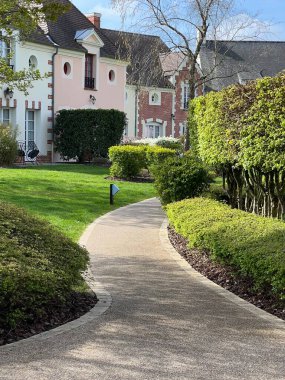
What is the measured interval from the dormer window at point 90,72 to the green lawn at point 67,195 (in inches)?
419

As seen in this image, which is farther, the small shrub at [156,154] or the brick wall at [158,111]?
the brick wall at [158,111]

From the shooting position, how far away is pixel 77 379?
436 centimetres

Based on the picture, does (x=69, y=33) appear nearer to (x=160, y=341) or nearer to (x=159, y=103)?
(x=159, y=103)

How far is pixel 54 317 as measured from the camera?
5.80 metres

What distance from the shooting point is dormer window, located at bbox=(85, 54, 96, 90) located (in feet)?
103

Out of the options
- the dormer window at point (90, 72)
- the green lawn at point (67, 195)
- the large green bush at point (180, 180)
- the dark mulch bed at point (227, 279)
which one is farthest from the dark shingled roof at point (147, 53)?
the dark mulch bed at point (227, 279)

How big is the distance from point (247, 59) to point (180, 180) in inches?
1517

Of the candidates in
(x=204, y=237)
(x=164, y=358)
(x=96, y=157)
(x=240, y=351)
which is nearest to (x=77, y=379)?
(x=164, y=358)

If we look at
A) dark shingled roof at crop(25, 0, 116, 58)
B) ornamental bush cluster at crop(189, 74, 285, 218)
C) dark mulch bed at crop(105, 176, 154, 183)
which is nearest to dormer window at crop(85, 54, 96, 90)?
dark shingled roof at crop(25, 0, 116, 58)

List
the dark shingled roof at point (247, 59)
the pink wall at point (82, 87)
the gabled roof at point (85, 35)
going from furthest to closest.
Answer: the dark shingled roof at point (247, 59), the gabled roof at point (85, 35), the pink wall at point (82, 87)

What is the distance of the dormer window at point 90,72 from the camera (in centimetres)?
3152

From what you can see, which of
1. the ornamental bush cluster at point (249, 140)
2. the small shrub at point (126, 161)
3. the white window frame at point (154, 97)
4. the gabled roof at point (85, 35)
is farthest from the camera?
the white window frame at point (154, 97)

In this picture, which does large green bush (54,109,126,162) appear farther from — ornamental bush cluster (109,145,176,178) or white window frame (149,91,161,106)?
white window frame (149,91,161,106)

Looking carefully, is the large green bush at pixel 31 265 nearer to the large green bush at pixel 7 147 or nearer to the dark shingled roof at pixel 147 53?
the large green bush at pixel 7 147
